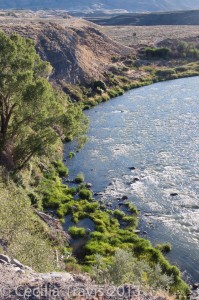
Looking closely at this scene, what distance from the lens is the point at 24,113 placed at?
36438mm

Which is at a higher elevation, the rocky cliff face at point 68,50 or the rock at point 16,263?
the rocky cliff face at point 68,50

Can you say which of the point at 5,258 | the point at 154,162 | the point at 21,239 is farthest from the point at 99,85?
the point at 5,258

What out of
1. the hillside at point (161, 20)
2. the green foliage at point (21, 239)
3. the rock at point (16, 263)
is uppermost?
the hillside at point (161, 20)

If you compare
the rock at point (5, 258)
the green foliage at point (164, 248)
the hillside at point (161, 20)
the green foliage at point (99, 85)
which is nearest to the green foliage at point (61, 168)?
the green foliage at point (164, 248)

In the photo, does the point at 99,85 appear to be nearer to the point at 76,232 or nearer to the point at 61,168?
the point at 61,168

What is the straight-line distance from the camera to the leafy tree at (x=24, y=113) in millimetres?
35250

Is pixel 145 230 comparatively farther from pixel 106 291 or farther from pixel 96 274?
pixel 106 291

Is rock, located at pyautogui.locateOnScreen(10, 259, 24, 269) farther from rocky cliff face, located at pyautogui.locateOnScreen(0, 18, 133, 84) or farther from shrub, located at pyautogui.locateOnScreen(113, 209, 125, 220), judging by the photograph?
rocky cliff face, located at pyautogui.locateOnScreen(0, 18, 133, 84)

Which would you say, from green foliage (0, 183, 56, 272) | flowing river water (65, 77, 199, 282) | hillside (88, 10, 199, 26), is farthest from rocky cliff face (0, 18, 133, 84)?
hillside (88, 10, 199, 26)

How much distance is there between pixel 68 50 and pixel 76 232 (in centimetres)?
5681

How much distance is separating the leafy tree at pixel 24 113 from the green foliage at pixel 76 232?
682 centimetres

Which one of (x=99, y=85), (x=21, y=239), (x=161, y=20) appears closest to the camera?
(x=21, y=239)

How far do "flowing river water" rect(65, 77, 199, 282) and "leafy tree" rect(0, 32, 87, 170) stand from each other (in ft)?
27.3

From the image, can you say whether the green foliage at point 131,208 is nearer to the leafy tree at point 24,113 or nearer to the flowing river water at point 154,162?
the flowing river water at point 154,162
